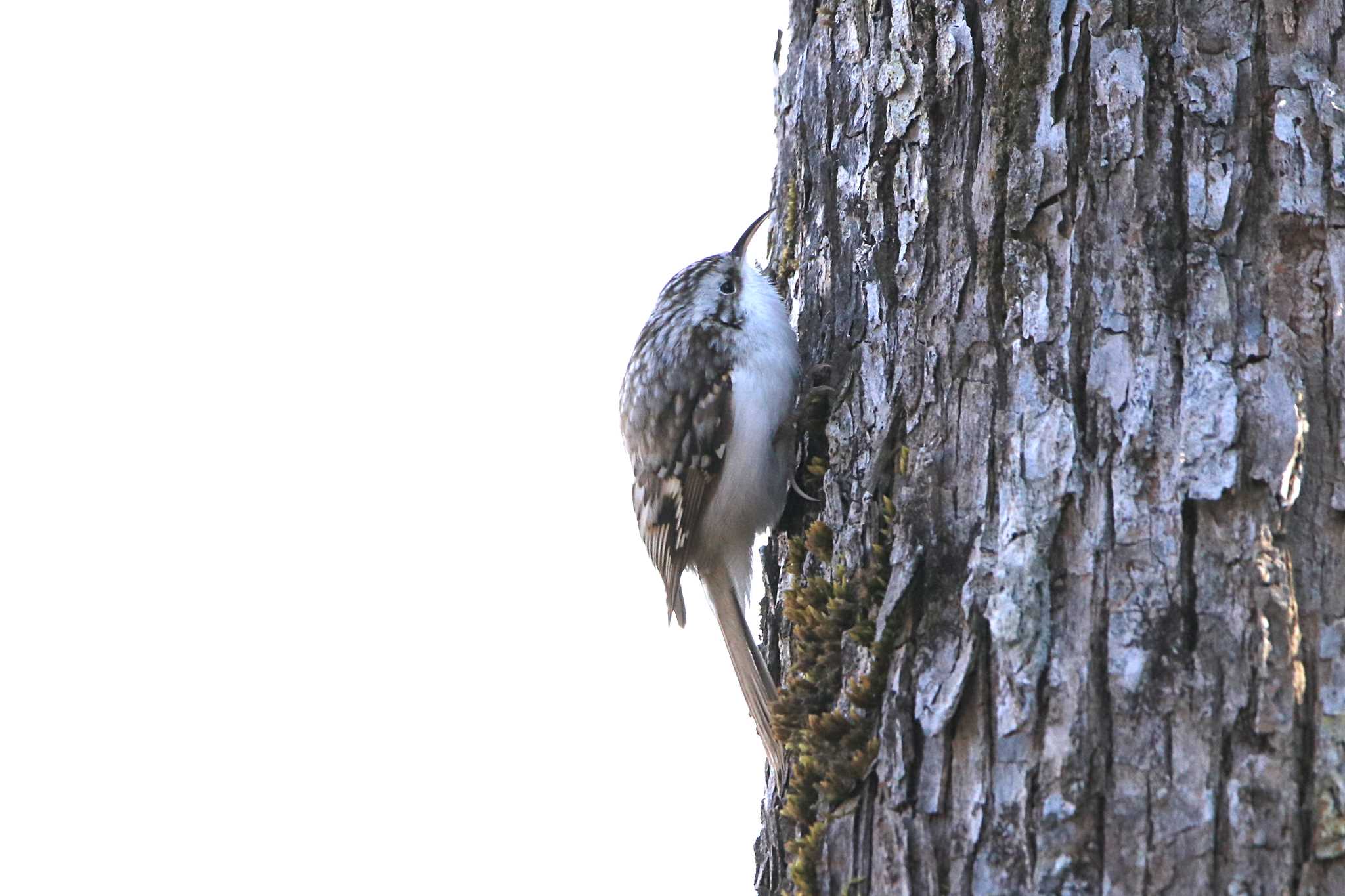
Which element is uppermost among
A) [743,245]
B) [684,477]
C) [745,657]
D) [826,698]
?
[743,245]

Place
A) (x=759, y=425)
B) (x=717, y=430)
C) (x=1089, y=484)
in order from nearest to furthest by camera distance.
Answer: (x=1089, y=484) < (x=759, y=425) < (x=717, y=430)

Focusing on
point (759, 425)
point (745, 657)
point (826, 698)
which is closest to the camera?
point (826, 698)

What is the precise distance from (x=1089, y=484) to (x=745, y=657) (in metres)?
1.09

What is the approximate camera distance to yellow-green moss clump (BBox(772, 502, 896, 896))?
2084 mm

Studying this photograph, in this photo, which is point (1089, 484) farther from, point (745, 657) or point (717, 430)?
point (717, 430)

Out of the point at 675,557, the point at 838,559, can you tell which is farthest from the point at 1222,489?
the point at 675,557

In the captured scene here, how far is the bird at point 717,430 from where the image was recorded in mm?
3045

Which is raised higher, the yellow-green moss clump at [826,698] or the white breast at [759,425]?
the white breast at [759,425]

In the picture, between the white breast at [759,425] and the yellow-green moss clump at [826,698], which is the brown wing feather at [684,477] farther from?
the yellow-green moss clump at [826,698]

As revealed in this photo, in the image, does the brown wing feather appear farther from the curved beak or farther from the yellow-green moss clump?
the yellow-green moss clump

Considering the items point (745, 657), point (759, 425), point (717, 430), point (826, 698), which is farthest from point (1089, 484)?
point (717, 430)

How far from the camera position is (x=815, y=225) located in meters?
2.85

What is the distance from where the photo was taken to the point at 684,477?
11.0 ft

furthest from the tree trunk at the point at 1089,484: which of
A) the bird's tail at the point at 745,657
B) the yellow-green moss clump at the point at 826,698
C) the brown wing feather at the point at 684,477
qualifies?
the brown wing feather at the point at 684,477
